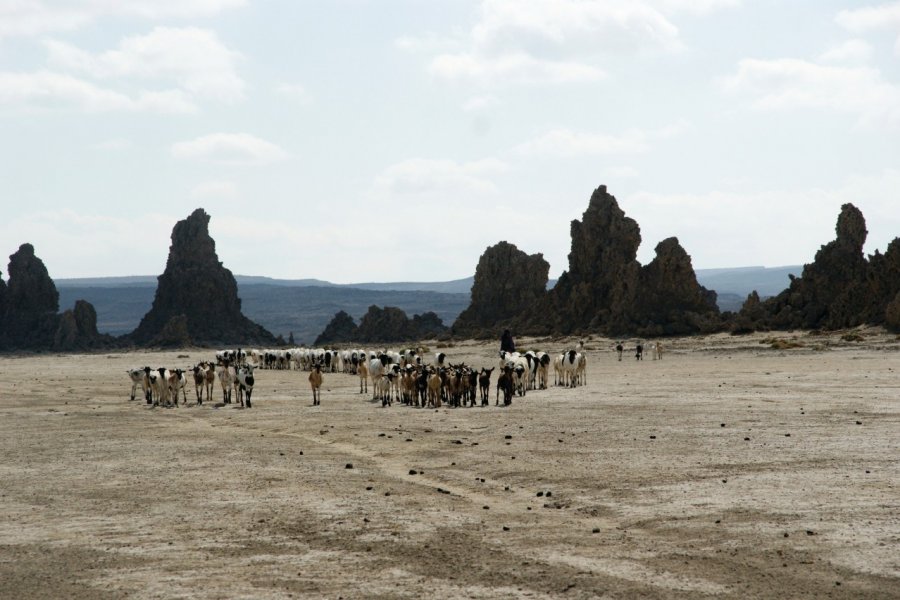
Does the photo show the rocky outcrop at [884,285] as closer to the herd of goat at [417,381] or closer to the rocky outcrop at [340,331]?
the herd of goat at [417,381]

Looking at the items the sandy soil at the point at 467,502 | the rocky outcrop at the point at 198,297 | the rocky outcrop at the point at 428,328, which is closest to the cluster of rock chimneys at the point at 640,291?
the rocky outcrop at the point at 428,328

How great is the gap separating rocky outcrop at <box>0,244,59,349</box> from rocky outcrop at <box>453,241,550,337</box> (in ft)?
160

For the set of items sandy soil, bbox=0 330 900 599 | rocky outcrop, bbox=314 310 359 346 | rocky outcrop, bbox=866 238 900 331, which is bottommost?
sandy soil, bbox=0 330 900 599

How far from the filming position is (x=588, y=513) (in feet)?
46.1

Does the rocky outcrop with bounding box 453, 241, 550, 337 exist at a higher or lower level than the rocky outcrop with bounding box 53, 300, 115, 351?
higher

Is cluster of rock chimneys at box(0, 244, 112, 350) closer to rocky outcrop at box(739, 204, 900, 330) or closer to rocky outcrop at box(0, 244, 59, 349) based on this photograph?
rocky outcrop at box(0, 244, 59, 349)

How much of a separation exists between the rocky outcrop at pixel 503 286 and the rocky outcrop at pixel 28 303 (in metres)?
48.9

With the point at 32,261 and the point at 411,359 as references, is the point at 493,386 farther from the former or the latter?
the point at 32,261

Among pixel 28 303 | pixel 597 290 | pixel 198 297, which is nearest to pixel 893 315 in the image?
pixel 597 290

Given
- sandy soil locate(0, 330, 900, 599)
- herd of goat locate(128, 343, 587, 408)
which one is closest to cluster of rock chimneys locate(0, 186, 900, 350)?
herd of goat locate(128, 343, 587, 408)

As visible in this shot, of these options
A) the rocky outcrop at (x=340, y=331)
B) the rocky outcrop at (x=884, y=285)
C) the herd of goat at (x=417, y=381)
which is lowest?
the herd of goat at (x=417, y=381)

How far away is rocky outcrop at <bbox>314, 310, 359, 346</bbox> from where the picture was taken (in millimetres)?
114194

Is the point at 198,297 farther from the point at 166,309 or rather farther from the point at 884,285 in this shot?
the point at 884,285

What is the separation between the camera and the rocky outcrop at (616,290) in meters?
82.4
